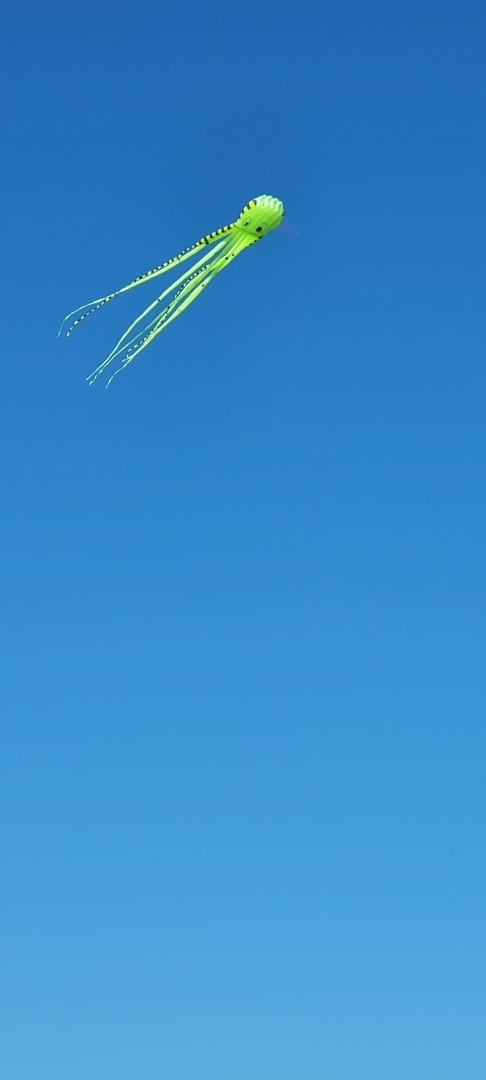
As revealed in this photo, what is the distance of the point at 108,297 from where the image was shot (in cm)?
4028

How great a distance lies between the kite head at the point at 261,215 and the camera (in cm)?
4234

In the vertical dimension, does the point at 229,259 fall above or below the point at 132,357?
above

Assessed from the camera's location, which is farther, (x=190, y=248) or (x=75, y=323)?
(x=190, y=248)

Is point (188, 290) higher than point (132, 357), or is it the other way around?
point (188, 290)

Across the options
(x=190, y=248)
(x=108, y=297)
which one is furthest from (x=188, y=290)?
(x=108, y=297)

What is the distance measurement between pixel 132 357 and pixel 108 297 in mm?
2068

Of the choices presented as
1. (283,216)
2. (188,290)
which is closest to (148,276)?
(188,290)

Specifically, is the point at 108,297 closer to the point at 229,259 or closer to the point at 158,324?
the point at 158,324

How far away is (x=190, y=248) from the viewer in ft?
143

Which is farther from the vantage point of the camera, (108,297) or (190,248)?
(190,248)

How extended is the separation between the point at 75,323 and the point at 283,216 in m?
6.07

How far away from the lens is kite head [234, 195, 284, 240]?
139ft

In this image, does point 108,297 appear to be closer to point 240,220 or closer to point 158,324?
point 158,324

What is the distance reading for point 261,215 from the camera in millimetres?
42438
